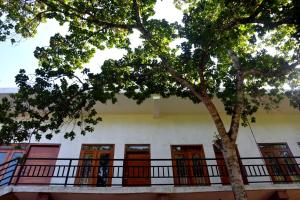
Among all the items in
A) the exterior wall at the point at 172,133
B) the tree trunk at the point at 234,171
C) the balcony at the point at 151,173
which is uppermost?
the exterior wall at the point at 172,133

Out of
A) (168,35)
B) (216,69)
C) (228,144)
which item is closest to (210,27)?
(168,35)

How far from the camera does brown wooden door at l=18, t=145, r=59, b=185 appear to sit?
991 centimetres

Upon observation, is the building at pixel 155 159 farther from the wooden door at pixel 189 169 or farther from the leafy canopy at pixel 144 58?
the leafy canopy at pixel 144 58

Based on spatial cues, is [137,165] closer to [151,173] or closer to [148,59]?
[151,173]

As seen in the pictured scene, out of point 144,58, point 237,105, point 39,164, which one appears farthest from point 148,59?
point 39,164

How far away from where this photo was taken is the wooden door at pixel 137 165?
401 inches

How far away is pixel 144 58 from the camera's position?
357 inches

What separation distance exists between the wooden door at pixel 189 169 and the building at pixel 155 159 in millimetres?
38

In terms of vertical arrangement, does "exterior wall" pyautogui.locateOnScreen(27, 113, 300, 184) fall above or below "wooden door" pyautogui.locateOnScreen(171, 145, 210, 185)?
Answer: above

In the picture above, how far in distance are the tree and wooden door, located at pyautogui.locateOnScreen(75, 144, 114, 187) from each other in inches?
93.2

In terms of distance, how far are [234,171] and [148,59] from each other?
4.52 m

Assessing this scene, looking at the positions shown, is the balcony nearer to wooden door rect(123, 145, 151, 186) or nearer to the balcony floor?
wooden door rect(123, 145, 151, 186)

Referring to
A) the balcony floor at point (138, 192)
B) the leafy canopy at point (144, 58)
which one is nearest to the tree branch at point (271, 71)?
the leafy canopy at point (144, 58)

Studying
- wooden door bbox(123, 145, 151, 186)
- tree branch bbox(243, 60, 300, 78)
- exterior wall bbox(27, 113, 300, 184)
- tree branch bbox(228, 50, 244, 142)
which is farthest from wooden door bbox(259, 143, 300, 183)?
wooden door bbox(123, 145, 151, 186)
